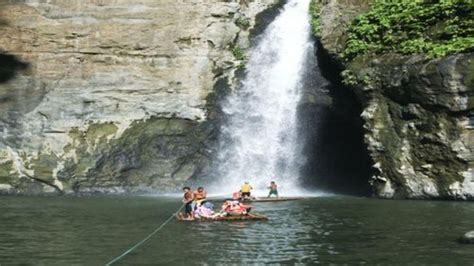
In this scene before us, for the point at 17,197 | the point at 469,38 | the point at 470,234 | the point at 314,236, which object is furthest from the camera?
the point at 17,197

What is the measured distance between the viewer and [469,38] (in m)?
26.6

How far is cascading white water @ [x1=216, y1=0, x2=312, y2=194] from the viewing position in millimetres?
32219

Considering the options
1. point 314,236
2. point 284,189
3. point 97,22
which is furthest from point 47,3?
point 314,236

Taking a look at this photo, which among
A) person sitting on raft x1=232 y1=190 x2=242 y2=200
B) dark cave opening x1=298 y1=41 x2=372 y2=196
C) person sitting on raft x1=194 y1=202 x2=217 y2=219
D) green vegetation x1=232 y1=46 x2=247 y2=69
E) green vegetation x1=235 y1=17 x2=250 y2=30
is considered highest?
green vegetation x1=235 y1=17 x2=250 y2=30

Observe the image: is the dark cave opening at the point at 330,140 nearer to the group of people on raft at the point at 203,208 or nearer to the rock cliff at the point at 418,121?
the rock cliff at the point at 418,121

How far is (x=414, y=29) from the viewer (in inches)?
1133

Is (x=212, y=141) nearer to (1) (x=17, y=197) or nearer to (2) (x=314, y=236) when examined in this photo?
(1) (x=17, y=197)

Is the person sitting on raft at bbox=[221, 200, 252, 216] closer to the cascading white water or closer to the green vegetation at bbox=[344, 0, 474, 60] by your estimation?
the cascading white water

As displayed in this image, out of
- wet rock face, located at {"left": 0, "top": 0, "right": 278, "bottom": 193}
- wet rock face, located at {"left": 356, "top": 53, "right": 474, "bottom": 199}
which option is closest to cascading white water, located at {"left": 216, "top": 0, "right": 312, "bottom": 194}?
wet rock face, located at {"left": 0, "top": 0, "right": 278, "bottom": 193}

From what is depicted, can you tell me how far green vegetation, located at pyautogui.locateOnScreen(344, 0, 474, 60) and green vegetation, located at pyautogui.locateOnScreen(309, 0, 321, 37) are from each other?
2.47 meters

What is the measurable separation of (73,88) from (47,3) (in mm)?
4656

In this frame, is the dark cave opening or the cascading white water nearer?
the dark cave opening

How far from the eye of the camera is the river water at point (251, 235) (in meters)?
13.8

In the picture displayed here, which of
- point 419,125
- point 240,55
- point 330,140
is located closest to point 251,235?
point 419,125
